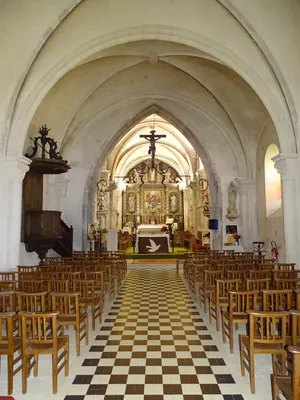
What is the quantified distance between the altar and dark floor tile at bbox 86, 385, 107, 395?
15637 mm

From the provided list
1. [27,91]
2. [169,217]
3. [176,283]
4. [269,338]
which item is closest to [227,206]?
[176,283]

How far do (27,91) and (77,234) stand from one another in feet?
27.2

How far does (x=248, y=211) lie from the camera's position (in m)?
14.6

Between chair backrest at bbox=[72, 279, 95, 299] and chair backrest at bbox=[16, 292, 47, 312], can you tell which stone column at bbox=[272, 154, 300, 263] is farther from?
chair backrest at bbox=[16, 292, 47, 312]

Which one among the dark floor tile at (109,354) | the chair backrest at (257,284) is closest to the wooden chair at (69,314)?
the dark floor tile at (109,354)

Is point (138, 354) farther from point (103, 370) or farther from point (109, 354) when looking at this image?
point (103, 370)

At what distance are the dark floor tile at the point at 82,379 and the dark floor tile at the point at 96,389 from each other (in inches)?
5.5

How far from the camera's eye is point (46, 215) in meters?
9.84

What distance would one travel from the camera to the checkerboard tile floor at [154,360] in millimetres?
3836

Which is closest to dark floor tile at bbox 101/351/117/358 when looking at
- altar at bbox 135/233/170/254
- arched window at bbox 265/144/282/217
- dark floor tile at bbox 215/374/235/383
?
dark floor tile at bbox 215/374/235/383

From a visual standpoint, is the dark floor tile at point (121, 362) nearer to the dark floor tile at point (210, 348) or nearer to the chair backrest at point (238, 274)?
the dark floor tile at point (210, 348)

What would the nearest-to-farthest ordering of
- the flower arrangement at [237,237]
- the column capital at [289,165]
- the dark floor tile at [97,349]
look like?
1. the dark floor tile at [97,349]
2. the column capital at [289,165]
3. the flower arrangement at [237,237]

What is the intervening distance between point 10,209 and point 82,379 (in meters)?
5.59

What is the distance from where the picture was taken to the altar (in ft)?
64.3
